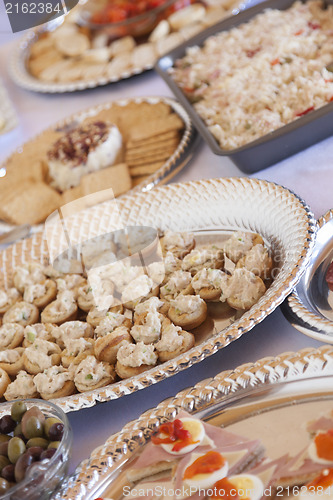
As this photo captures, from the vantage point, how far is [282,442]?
77 centimetres

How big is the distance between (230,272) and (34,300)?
0.45 metres

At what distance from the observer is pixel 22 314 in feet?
3.91

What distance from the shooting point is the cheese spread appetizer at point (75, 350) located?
1024mm

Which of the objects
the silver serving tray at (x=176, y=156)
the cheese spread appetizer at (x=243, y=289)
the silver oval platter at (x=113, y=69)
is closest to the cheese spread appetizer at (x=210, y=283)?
the cheese spread appetizer at (x=243, y=289)

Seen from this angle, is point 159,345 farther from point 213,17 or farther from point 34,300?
point 213,17

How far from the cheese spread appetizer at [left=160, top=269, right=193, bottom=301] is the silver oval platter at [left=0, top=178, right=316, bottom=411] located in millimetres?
74

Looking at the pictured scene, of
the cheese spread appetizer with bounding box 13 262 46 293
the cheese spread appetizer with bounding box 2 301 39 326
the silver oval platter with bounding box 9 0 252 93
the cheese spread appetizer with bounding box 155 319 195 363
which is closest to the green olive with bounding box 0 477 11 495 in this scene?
the cheese spread appetizer with bounding box 155 319 195 363

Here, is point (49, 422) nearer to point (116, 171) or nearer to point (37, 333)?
point (37, 333)

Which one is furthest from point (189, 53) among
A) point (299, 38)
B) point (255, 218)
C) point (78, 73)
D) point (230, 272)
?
point (230, 272)

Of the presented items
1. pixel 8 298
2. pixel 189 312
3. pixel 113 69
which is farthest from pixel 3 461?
pixel 113 69

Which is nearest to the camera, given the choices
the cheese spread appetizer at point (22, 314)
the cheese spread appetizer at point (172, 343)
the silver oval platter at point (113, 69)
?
the cheese spread appetizer at point (172, 343)

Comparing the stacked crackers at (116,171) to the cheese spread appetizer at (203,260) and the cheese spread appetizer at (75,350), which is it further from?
the cheese spread appetizer at (75,350)

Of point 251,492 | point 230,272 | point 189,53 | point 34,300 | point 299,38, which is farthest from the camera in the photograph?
point 189,53

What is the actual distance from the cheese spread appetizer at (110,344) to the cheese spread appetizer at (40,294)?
254 millimetres
